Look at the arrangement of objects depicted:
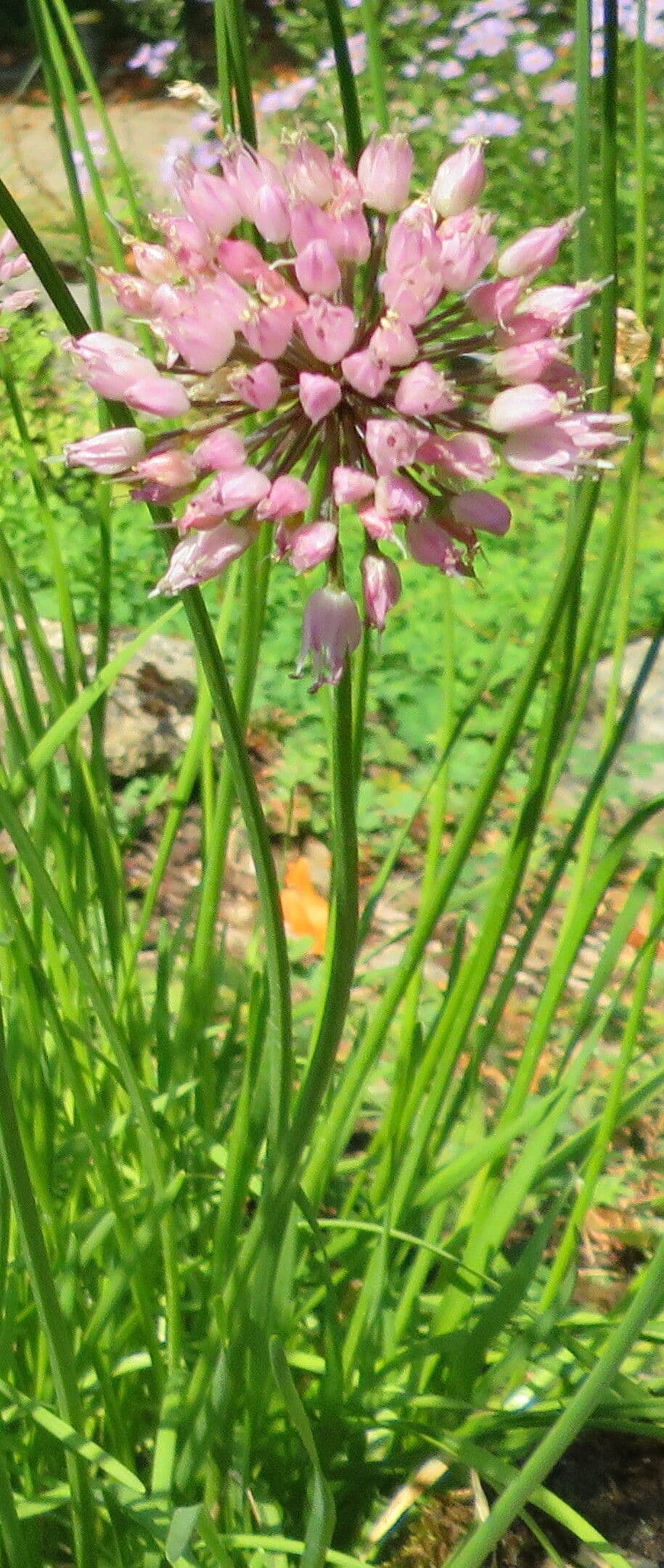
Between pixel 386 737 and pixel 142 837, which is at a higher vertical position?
pixel 386 737

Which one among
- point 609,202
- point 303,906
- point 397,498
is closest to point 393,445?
point 397,498

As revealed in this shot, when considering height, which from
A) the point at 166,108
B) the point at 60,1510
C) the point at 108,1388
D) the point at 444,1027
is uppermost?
the point at 166,108

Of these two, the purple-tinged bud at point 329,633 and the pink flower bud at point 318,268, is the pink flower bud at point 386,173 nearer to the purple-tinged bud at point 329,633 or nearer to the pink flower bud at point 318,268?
the pink flower bud at point 318,268

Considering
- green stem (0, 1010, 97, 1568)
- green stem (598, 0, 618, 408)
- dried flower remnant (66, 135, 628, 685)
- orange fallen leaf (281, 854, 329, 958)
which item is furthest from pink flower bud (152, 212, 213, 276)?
orange fallen leaf (281, 854, 329, 958)

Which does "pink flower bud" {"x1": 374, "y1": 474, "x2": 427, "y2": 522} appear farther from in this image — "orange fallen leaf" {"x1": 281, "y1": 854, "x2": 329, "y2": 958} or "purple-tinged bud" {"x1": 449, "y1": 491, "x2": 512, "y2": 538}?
"orange fallen leaf" {"x1": 281, "y1": 854, "x2": 329, "y2": 958}

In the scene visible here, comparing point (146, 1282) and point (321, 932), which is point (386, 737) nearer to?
point (321, 932)

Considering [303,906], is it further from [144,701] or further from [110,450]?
[110,450]

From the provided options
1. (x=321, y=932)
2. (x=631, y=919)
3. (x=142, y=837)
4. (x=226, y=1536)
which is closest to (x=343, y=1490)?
(x=226, y=1536)
